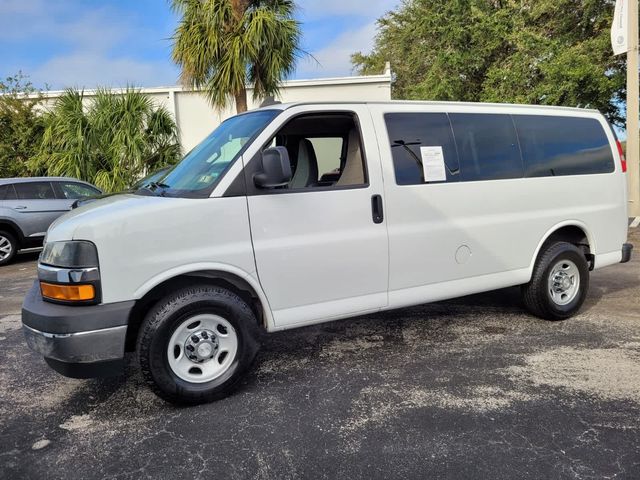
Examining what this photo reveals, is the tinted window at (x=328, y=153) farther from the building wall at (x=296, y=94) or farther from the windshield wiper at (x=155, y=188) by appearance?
the building wall at (x=296, y=94)

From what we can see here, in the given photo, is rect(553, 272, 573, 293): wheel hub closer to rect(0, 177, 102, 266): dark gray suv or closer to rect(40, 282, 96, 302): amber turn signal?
rect(40, 282, 96, 302): amber turn signal

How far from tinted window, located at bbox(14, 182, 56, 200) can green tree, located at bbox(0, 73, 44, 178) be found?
5339 mm

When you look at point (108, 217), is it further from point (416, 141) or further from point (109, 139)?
point (109, 139)

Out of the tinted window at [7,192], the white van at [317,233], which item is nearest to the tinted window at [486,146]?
the white van at [317,233]

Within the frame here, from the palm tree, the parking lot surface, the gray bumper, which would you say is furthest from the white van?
the palm tree

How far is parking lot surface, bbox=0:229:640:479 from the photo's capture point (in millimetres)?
2762

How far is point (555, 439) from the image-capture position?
115 inches

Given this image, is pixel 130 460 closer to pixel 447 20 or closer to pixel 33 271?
pixel 33 271

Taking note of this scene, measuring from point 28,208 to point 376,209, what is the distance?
8705 mm

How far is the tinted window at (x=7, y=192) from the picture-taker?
9844mm

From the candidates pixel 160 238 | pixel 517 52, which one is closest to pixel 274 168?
pixel 160 238

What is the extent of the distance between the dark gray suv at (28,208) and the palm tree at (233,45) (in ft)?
12.2

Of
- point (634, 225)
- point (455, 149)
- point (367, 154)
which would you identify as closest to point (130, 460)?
point (367, 154)

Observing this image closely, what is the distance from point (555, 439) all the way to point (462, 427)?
52 cm
